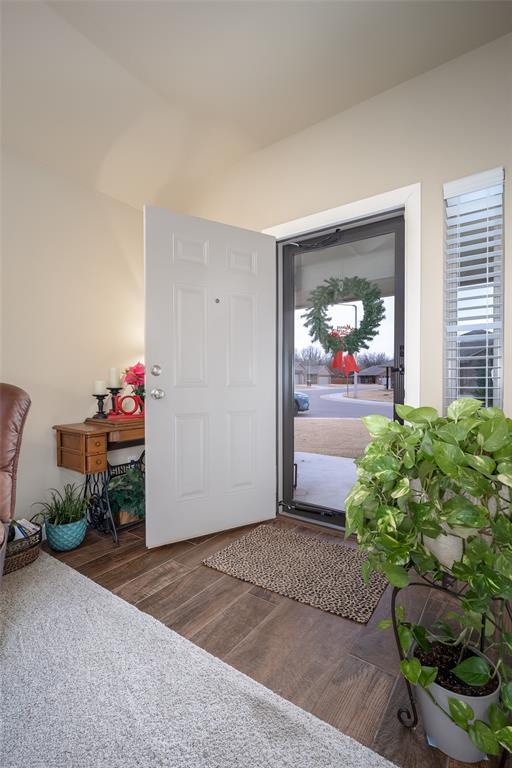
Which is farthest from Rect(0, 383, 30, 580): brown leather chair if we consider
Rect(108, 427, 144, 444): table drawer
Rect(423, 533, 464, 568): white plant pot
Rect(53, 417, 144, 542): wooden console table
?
Rect(423, 533, 464, 568): white plant pot

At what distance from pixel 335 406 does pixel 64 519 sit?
189cm

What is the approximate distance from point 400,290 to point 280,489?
161cm

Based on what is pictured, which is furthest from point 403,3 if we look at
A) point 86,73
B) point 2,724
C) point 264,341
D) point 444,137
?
point 2,724

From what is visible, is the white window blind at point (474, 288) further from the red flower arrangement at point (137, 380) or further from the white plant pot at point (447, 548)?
the red flower arrangement at point (137, 380)

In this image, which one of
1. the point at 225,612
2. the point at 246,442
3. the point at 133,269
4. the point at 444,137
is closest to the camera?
the point at 225,612

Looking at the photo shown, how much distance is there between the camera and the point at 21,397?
1.68m

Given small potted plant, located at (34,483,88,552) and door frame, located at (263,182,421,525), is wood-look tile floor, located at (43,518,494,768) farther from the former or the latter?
door frame, located at (263,182,421,525)

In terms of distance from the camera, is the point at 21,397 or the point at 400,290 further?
the point at 400,290

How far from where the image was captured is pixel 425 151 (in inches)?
79.4

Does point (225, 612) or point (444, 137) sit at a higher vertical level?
point (444, 137)

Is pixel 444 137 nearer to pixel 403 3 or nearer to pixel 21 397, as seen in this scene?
pixel 403 3

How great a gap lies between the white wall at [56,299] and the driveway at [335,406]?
1.51 m

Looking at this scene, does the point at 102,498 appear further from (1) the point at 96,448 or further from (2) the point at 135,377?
(2) the point at 135,377

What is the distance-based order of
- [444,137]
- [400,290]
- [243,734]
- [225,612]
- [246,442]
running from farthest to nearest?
[246,442] < [400,290] < [444,137] < [225,612] < [243,734]
